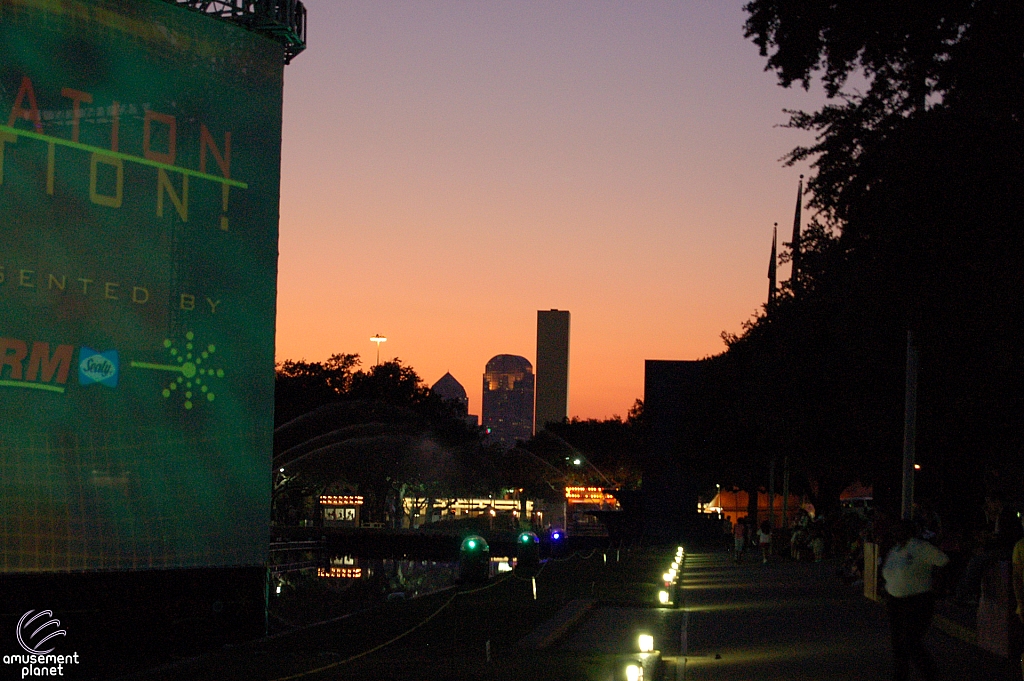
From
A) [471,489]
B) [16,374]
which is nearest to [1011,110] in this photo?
[16,374]

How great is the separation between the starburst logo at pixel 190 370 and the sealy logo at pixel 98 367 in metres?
0.68

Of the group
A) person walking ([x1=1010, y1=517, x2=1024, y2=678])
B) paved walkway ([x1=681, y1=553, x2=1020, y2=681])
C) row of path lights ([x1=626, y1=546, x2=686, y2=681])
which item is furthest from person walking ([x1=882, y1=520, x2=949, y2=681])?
row of path lights ([x1=626, y1=546, x2=686, y2=681])

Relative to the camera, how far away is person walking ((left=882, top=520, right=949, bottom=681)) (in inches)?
514

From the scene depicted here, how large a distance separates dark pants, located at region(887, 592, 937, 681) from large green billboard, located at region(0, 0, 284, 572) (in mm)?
10311

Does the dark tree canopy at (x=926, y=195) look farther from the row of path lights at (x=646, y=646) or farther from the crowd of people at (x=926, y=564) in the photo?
the row of path lights at (x=646, y=646)

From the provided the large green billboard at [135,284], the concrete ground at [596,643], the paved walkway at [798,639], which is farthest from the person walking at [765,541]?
the large green billboard at [135,284]

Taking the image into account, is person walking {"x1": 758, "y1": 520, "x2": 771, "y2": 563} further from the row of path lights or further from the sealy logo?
the sealy logo

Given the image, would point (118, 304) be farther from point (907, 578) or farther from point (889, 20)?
point (889, 20)

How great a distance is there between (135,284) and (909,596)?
37.3 ft

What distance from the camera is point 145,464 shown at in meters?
19.0

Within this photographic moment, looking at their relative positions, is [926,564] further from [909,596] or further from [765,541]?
[765,541]

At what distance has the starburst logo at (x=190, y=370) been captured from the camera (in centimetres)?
1952

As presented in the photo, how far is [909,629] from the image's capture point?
43.0ft

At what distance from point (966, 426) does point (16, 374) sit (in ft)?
69.5
